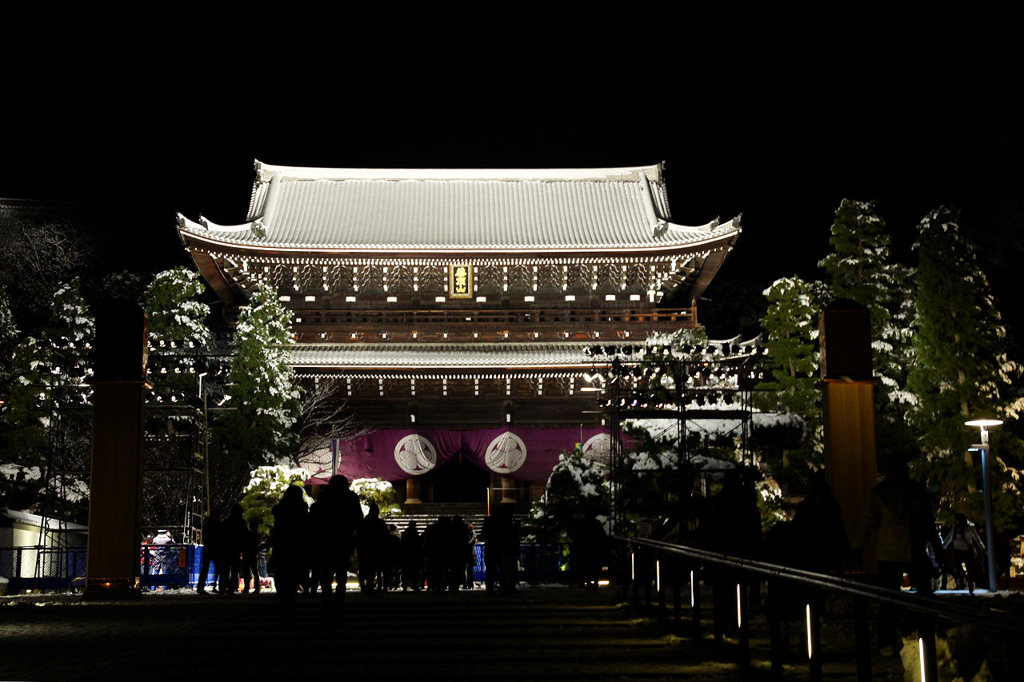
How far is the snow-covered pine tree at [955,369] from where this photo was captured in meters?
23.5

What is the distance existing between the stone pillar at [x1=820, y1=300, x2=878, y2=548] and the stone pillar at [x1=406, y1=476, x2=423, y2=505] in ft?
57.1

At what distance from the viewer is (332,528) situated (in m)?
11.0

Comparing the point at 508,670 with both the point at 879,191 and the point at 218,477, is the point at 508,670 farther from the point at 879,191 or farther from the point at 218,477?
the point at 879,191

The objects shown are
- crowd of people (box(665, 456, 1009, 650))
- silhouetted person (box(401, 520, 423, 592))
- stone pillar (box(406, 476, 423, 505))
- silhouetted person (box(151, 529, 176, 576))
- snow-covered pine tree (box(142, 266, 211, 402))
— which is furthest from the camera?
stone pillar (box(406, 476, 423, 505))

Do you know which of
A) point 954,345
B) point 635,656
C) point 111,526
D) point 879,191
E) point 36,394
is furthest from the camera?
point 879,191

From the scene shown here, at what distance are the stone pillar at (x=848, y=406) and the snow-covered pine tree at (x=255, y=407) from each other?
51.0ft

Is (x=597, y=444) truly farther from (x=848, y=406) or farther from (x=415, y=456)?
(x=848, y=406)

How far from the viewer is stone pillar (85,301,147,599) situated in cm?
1376

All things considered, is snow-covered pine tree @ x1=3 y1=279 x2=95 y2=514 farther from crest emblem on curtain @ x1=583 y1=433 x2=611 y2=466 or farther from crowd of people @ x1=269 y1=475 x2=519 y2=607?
crest emblem on curtain @ x1=583 y1=433 x2=611 y2=466

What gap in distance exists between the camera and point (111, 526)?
13766 mm

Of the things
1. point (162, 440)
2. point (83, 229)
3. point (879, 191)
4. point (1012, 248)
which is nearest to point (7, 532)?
point (162, 440)

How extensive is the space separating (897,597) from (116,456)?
10.8 meters

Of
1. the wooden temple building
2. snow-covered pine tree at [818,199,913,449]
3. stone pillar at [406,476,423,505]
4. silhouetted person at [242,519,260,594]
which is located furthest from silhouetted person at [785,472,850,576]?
stone pillar at [406,476,423,505]

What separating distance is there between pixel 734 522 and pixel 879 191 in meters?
37.0
